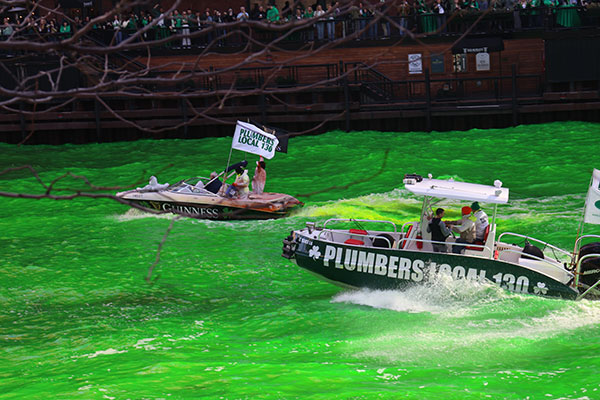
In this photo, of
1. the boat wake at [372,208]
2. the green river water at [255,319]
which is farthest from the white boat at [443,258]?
the boat wake at [372,208]

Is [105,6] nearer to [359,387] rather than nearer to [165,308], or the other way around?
[165,308]

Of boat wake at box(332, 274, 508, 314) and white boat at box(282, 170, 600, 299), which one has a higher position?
white boat at box(282, 170, 600, 299)

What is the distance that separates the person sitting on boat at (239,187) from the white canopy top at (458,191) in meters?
8.48

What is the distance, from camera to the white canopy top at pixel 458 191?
1386cm

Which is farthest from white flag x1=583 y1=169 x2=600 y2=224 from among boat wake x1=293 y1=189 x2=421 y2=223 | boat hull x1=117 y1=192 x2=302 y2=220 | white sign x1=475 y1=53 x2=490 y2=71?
white sign x1=475 y1=53 x2=490 y2=71

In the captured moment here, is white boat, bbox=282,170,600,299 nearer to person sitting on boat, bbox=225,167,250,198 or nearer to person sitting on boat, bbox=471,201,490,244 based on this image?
person sitting on boat, bbox=471,201,490,244

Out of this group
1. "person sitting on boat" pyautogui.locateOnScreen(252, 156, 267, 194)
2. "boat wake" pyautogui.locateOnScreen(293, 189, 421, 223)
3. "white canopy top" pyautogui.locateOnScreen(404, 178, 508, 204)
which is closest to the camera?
"white canopy top" pyautogui.locateOnScreen(404, 178, 508, 204)

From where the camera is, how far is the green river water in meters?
11.1

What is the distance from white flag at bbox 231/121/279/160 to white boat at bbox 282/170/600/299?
587 centimetres

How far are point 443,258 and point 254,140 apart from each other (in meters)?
8.36

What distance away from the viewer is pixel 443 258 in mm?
13930

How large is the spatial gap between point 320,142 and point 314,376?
2641 centimetres

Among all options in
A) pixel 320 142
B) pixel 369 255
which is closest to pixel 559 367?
pixel 369 255

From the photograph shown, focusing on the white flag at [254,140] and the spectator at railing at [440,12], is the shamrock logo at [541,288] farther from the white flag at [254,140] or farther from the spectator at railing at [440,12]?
the spectator at railing at [440,12]
